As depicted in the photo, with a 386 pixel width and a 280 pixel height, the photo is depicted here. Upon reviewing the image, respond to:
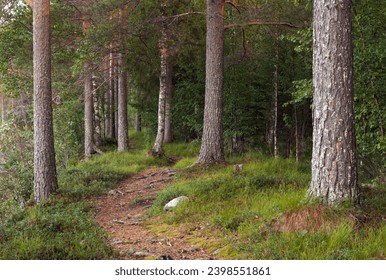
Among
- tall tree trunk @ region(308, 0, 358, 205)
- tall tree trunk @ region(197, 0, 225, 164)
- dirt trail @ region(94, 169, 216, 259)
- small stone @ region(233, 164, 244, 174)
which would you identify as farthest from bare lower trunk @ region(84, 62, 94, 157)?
tall tree trunk @ region(308, 0, 358, 205)

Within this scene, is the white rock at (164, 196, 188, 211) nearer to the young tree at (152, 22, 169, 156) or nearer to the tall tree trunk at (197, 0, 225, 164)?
the tall tree trunk at (197, 0, 225, 164)

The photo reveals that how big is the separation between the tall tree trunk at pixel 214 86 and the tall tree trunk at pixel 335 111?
6.02 meters

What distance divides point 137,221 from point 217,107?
16.5ft

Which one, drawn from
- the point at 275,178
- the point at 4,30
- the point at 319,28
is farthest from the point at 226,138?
the point at 319,28

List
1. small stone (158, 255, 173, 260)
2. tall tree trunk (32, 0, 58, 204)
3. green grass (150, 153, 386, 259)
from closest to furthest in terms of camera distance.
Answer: green grass (150, 153, 386, 259) → small stone (158, 255, 173, 260) → tall tree trunk (32, 0, 58, 204)

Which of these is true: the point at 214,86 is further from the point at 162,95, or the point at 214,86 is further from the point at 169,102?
the point at 169,102

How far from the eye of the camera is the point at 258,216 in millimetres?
6797

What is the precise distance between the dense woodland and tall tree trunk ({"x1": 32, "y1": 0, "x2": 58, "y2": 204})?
0.03 m

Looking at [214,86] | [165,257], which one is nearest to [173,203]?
[165,257]

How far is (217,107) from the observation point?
1229 centimetres

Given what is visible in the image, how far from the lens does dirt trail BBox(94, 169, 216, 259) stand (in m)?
6.13

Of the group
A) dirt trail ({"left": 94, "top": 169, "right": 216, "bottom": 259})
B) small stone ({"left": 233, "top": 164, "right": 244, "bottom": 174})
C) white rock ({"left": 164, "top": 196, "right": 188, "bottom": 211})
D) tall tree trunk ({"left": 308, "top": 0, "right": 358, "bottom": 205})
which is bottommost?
dirt trail ({"left": 94, "top": 169, "right": 216, "bottom": 259})

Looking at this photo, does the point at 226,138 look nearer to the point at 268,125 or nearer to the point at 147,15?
the point at 268,125

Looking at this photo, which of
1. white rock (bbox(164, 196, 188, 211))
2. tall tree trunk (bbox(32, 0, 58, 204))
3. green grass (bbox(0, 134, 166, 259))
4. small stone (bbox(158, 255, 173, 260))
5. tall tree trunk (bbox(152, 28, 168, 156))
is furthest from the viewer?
tall tree trunk (bbox(152, 28, 168, 156))
